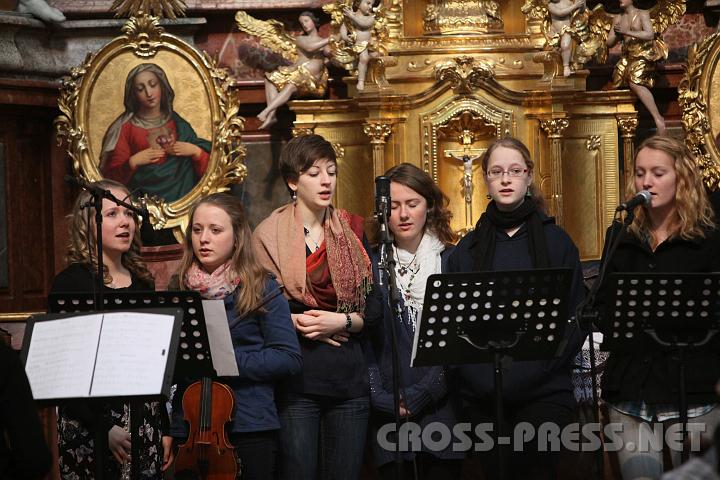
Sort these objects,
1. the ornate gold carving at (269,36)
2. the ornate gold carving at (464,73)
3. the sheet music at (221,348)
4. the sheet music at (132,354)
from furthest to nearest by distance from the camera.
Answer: the ornate gold carving at (269,36)
the ornate gold carving at (464,73)
the sheet music at (221,348)
the sheet music at (132,354)

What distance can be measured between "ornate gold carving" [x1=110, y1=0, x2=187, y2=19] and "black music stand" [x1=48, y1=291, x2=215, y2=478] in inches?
160

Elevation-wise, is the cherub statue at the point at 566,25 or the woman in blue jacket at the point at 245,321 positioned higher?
the cherub statue at the point at 566,25

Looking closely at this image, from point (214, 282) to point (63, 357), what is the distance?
2.82 ft

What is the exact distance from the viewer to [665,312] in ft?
A: 16.0

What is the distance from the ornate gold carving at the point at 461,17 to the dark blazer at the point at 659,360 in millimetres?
3787

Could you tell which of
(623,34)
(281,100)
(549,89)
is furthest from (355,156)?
(623,34)

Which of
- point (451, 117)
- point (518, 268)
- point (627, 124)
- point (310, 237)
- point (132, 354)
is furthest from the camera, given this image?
point (627, 124)

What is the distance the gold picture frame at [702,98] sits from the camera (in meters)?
8.59

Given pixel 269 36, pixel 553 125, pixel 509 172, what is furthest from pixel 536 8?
pixel 509 172

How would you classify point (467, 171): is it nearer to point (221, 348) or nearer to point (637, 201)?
point (637, 201)

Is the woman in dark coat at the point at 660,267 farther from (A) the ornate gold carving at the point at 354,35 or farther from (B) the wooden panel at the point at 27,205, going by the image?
(B) the wooden panel at the point at 27,205

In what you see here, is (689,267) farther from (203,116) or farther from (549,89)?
(203,116)

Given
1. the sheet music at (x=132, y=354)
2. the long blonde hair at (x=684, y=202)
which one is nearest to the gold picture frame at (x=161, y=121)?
the long blonde hair at (x=684, y=202)

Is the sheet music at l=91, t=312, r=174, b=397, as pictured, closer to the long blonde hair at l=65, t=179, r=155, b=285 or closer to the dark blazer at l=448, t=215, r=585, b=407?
the long blonde hair at l=65, t=179, r=155, b=285
